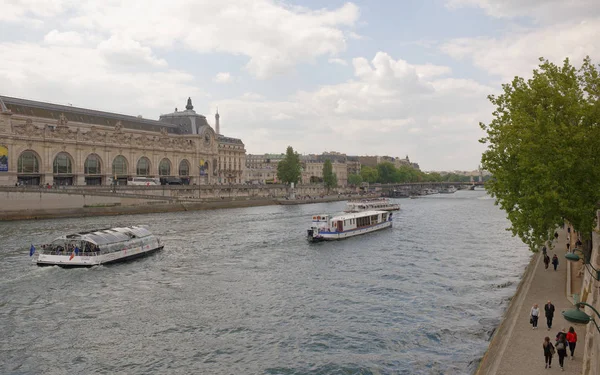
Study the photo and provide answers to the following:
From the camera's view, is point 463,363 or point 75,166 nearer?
point 463,363

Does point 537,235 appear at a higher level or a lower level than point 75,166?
lower

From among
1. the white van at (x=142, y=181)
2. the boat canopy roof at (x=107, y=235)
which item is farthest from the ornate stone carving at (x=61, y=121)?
the boat canopy roof at (x=107, y=235)

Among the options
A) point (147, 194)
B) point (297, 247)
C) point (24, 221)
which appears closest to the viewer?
point (297, 247)

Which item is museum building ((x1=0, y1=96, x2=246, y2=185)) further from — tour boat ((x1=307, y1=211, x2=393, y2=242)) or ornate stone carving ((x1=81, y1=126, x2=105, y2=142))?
tour boat ((x1=307, y1=211, x2=393, y2=242))

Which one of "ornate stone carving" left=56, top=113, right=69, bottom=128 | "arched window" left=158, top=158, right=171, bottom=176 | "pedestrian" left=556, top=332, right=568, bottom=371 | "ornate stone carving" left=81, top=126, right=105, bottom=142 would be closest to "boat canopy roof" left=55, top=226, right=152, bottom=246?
"pedestrian" left=556, top=332, right=568, bottom=371

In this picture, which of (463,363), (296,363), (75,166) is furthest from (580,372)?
(75,166)

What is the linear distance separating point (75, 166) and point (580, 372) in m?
98.6

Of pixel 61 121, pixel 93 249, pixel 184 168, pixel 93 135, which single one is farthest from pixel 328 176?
pixel 93 249

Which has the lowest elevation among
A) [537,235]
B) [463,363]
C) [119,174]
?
[463,363]

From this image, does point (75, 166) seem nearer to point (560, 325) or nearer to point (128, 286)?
point (128, 286)

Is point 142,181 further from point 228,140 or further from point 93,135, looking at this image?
point 228,140

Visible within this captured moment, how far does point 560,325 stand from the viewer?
20969 millimetres

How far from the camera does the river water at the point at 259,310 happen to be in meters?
20.3

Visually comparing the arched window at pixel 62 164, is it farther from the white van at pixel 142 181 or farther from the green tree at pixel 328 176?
the green tree at pixel 328 176
